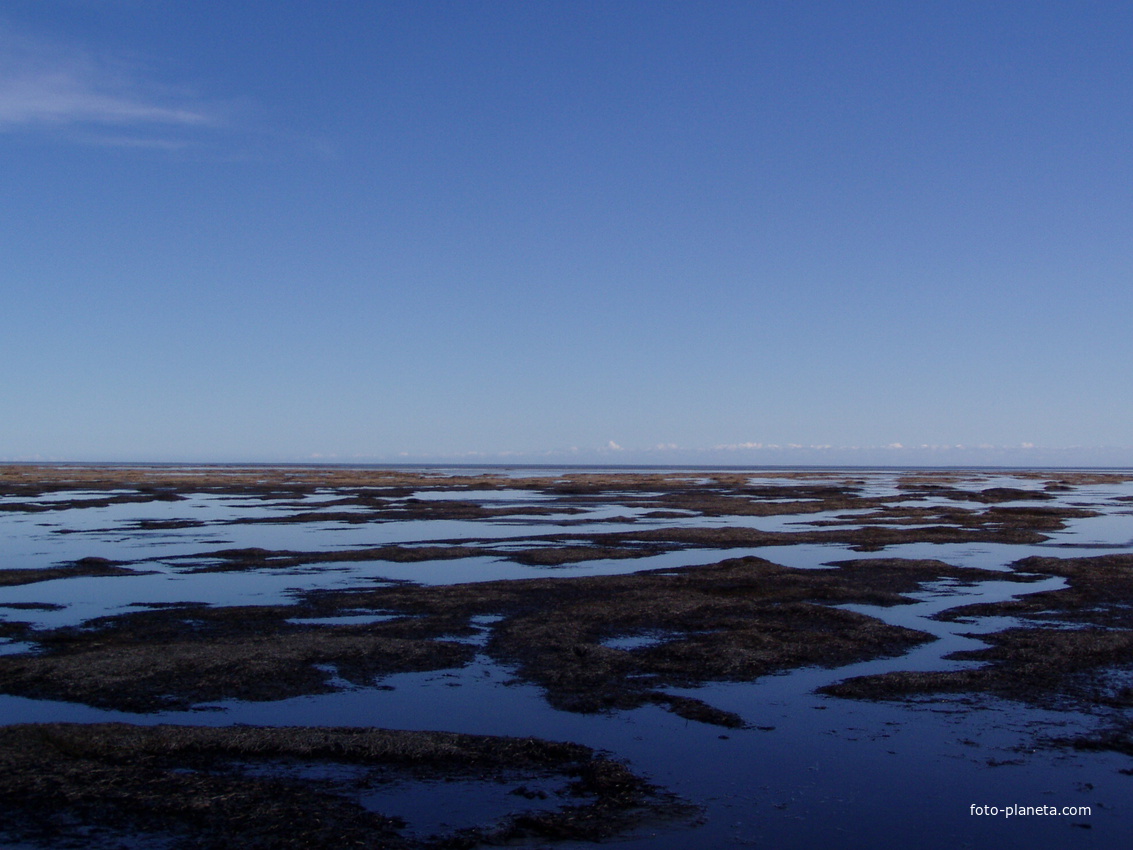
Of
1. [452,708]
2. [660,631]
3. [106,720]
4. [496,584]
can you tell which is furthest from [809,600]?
[106,720]

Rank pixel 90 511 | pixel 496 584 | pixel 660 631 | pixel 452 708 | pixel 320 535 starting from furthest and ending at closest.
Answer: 1. pixel 90 511
2. pixel 320 535
3. pixel 496 584
4. pixel 660 631
5. pixel 452 708

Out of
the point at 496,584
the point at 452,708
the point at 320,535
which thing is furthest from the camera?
the point at 320,535

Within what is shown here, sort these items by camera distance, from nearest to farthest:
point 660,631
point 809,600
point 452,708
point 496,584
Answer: point 452,708, point 660,631, point 809,600, point 496,584

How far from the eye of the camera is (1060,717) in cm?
1201

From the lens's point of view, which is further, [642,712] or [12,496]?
[12,496]

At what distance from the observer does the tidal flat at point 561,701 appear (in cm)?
884

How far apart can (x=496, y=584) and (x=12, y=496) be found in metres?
55.1

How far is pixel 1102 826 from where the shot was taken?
876 centimetres

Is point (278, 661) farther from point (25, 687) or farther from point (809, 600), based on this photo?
point (809, 600)

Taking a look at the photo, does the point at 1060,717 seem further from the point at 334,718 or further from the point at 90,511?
the point at 90,511

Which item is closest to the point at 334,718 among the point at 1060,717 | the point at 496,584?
the point at 1060,717

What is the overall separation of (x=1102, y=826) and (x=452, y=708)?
8025 mm

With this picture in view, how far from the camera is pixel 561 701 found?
1295 cm

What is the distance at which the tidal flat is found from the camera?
8844mm
